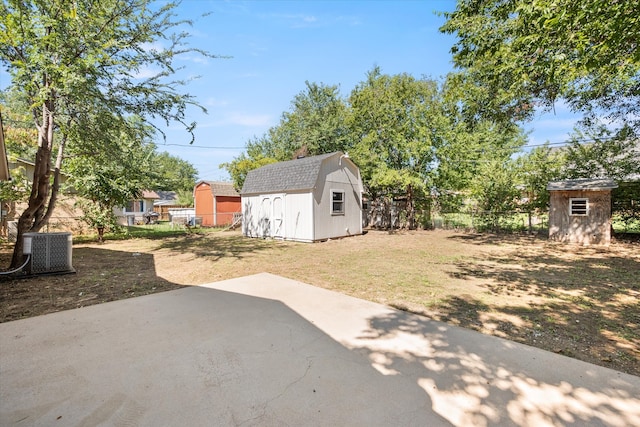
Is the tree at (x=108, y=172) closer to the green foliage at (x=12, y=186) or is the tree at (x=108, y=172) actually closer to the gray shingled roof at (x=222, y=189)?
the green foliage at (x=12, y=186)

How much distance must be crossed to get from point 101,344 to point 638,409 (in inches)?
185

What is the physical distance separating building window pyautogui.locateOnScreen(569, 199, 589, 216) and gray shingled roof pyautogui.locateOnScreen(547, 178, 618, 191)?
2.01 ft

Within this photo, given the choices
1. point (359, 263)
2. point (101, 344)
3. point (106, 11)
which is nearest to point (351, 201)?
point (359, 263)

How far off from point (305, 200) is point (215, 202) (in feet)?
38.9

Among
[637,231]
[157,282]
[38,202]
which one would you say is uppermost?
[38,202]

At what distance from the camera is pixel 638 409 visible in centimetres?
202

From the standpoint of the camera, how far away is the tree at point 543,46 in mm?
3949

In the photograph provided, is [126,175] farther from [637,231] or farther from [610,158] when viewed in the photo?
[637,231]

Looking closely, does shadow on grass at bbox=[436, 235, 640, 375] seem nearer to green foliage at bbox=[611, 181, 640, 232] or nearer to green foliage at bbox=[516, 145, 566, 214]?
green foliage at bbox=[611, 181, 640, 232]

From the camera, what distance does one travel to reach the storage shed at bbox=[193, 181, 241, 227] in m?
21.5

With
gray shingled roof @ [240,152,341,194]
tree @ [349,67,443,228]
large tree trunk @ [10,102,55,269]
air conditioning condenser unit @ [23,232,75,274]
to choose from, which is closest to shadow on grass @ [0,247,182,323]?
air conditioning condenser unit @ [23,232,75,274]

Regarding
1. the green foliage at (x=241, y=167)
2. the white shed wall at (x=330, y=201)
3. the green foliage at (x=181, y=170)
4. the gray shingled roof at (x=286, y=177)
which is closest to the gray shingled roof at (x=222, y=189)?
the green foliage at (x=241, y=167)

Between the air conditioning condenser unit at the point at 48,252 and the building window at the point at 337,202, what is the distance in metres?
9.22

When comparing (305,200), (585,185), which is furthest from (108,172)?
(585,185)
